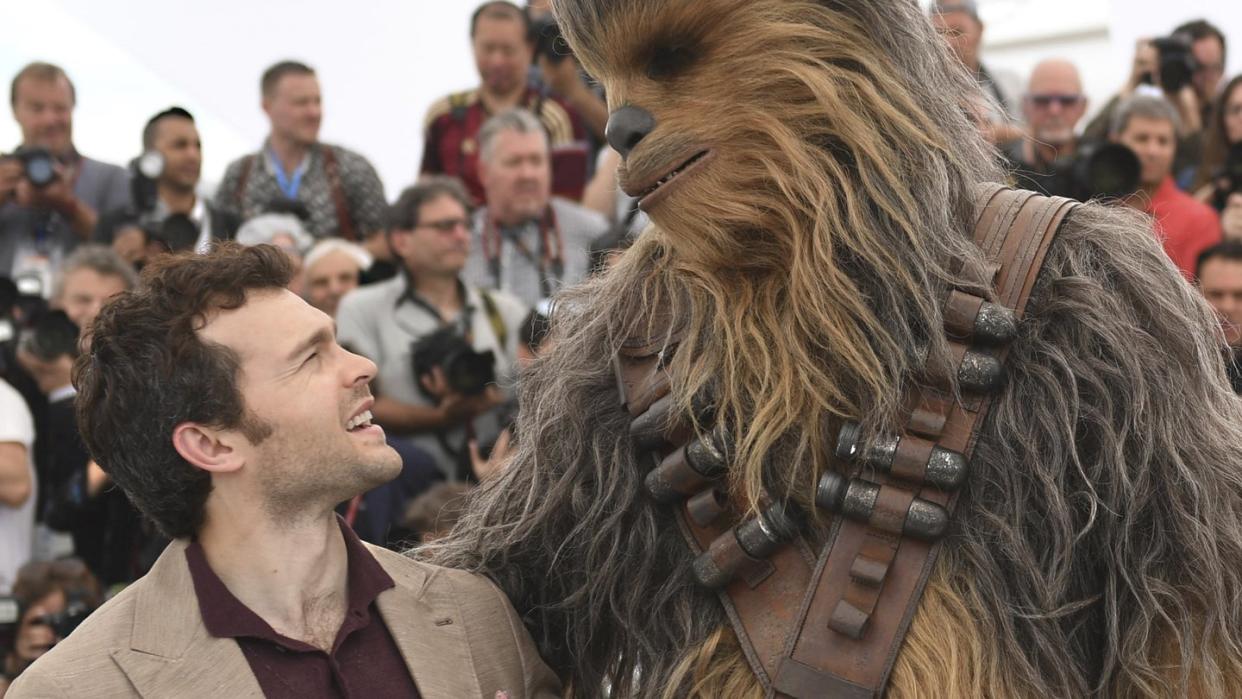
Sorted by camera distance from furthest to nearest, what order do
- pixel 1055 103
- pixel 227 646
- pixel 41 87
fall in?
pixel 1055 103 < pixel 41 87 < pixel 227 646

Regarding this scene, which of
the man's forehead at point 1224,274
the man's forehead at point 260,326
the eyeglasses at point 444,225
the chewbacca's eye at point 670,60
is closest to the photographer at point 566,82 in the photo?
the eyeglasses at point 444,225

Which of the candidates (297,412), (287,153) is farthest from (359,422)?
(287,153)

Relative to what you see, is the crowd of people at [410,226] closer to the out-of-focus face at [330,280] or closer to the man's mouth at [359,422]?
the out-of-focus face at [330,280]

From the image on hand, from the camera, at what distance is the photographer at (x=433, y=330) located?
5.69 metres

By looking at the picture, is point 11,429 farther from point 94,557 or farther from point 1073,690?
point 1073,690

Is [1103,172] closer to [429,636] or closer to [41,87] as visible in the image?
[429,636]

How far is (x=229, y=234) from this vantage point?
6.66 meters

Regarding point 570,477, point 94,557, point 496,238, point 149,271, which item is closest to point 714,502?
point 570,477

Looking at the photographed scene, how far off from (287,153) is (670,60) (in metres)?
4.44

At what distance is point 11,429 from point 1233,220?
416cm

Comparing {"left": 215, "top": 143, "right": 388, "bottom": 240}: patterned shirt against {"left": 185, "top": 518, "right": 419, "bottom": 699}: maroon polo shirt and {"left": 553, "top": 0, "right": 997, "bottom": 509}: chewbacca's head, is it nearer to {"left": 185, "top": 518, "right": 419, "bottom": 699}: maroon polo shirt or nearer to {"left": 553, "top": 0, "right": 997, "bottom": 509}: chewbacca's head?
{"left": 185, "top": 518, "right": 419, "bottom": 699}: maroon polo shirt

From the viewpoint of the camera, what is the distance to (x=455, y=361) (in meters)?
5.65

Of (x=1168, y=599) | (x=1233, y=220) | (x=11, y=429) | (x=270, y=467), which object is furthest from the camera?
(x=1233, y=220)

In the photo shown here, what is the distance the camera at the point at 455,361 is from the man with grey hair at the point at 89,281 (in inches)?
39.8
